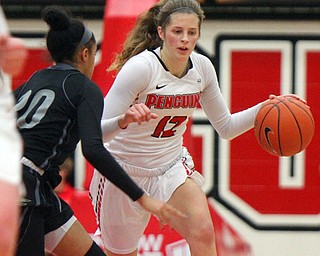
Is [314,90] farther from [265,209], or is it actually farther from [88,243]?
[88,243]

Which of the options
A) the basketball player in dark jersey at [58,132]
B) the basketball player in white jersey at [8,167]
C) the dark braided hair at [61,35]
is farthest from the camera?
the dark braided hair at [61,35]

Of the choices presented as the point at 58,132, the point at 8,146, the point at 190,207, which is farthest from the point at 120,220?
the point at 8,146

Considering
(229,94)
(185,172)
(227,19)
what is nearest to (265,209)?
(229,94)

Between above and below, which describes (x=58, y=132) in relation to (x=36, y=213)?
above

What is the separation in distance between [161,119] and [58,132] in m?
0.90

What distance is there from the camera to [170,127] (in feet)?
17.5

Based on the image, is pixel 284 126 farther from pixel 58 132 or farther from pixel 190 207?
pixel 58 132

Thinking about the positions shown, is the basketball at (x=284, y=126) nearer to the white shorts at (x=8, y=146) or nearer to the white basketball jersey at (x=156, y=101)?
the white basketball jersey at (x=156, y=101)

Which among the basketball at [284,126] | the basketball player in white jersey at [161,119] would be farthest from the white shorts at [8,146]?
the basketball at [284,126]

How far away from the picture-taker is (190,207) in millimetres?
5207

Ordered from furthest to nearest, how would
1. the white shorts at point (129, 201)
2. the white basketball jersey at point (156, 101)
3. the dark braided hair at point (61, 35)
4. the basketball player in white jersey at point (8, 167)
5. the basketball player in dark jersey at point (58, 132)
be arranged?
the white shorts at point (129, 201)
the white basketball jersey at point (156, 101)
the dark braided hair at point (61, 35)
the basketball player in dark jersey at point (58, 132)
the basketball player in white jersey at point (8, 167)

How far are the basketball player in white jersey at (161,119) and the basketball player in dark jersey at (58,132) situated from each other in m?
0.47

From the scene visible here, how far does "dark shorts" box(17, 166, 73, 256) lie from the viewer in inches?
176

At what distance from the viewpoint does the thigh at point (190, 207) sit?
516 centimetres
